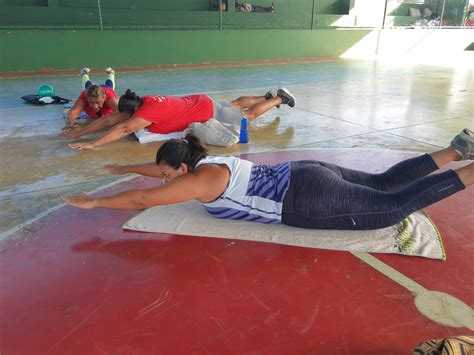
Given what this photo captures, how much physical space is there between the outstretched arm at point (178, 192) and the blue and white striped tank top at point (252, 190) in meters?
0.08

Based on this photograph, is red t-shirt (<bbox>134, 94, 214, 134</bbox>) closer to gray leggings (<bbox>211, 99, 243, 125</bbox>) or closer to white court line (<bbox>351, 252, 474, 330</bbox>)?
gray leggings (<bbox>211, 99, 243, 125</bbox>)

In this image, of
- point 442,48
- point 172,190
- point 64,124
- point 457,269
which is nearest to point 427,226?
point 457,269

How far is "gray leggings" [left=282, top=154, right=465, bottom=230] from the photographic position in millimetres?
2445

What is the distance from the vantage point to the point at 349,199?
2.51 meters

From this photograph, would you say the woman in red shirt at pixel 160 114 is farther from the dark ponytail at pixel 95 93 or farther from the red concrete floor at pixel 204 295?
the red concrete floor at pixel 204 295

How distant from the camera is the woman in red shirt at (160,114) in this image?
4.73 m

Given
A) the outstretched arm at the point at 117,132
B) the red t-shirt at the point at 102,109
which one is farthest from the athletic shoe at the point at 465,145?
the red t-shirt at the point at 102,109

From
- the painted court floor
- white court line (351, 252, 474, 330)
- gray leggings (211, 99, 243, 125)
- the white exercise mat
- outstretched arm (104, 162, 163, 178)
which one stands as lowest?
the painted court floor

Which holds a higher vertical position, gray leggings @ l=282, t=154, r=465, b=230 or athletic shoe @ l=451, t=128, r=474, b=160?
athletic shoe @ l=451, t=128, r=474, b=160

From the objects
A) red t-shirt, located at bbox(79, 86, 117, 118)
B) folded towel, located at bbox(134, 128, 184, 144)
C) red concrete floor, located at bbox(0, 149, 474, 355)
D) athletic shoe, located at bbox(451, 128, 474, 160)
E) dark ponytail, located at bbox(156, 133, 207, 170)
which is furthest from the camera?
red t-shirt, located at bbox(79, 86, 117, 118)

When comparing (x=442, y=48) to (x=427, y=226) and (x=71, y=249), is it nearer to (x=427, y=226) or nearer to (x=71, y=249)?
(x=427, y=226)

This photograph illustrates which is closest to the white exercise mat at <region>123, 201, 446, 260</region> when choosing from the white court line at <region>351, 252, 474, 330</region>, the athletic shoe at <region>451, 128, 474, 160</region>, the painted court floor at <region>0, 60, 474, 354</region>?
the painted court floor at <region>0, 60, 474, 354</region>

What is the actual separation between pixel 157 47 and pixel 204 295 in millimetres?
12272

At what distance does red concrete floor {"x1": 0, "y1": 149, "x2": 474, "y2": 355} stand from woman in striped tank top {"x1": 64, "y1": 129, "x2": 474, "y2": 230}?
0.22 meters
